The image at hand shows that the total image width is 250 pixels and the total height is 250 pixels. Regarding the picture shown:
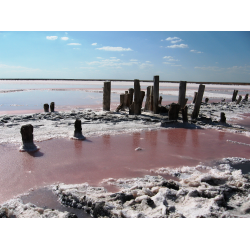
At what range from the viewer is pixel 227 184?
4.06m

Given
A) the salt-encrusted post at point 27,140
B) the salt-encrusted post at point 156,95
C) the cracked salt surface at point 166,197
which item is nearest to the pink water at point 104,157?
the salt-encrusted post at point 27,140

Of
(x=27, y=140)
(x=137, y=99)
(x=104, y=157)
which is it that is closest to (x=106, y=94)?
(x=137, y=99)

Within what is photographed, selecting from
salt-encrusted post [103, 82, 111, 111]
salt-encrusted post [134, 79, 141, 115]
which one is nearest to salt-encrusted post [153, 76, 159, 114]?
salt-encrusted post [134, 79, 141, 115]

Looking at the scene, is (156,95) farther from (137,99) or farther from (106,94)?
(106,94)

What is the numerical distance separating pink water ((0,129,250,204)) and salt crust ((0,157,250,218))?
46 cm

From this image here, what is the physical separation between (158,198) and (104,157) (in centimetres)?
256

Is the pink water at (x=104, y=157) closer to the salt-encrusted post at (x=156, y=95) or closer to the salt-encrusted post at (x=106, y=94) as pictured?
the salt-encrusted post at (x=156, y=95)

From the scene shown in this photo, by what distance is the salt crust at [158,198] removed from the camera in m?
3.09

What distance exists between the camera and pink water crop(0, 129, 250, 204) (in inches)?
177
